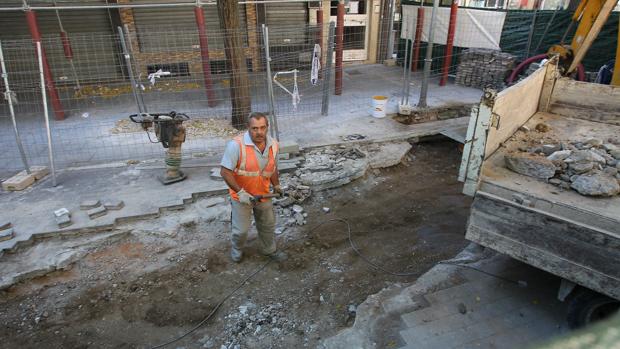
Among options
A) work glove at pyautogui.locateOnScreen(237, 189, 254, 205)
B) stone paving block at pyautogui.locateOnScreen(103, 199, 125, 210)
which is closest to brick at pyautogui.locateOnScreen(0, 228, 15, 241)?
stone paving block at pyautogui.locateOnScreen(103, 199, 125, 210)

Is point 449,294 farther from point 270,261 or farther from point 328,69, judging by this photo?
point 328,69

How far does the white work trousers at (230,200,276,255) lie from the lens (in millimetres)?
4551

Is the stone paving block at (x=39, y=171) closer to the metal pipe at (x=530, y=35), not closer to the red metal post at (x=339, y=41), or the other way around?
the red metal post at (x=339, y=41)

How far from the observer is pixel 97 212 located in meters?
5.22

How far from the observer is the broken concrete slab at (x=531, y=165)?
11.9 feet

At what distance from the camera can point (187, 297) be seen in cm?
432

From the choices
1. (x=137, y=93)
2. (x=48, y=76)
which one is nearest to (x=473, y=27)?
(x=137, y=93)

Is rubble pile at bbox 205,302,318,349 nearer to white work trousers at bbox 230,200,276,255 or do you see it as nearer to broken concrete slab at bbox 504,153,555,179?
white work trousers at bbox 230,200,276,255

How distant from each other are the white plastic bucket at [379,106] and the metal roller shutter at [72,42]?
6.72 meters

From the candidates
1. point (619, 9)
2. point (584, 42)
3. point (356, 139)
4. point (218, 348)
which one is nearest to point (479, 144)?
point (218, 348)

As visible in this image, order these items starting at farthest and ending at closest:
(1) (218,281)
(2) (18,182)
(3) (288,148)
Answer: (3) (288,148)
(2) (18,182)
(1) (218,281)

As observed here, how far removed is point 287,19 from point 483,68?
5.82m

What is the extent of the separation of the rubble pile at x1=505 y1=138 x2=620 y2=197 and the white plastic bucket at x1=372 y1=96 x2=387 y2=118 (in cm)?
458

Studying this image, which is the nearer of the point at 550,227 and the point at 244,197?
the point at 550,227
